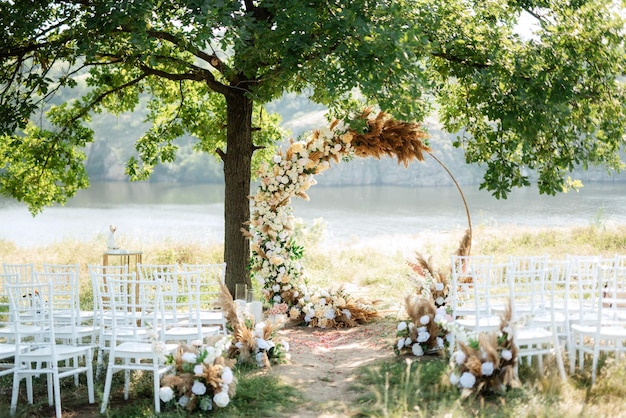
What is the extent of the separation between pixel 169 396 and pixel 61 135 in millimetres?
7120

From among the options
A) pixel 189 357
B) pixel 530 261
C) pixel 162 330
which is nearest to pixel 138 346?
pixel 162 330

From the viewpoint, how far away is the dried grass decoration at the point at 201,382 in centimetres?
589

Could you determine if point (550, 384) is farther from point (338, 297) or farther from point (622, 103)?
point (622, 103)

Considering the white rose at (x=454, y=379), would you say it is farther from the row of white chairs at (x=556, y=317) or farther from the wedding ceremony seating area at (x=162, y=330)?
the row of white chairs at (x=556, y=317)

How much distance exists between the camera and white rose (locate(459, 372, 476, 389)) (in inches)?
233

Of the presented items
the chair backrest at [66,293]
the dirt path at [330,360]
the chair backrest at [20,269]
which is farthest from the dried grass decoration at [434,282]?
the chair backrest at [20,269]

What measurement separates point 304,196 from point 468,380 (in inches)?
200

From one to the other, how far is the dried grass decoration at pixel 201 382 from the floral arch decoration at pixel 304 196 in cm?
→ 427

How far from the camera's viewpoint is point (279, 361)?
7.67 m

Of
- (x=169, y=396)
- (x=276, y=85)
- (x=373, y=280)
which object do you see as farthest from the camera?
(x=373, y=280)

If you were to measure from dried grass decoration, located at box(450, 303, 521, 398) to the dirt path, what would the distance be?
999 mm

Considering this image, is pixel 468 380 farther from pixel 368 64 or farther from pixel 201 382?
pixel 368 64

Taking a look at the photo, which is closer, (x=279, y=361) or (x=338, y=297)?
(x=279, y=361)

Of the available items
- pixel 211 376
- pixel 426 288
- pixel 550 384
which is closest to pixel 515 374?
pixel 550 384
